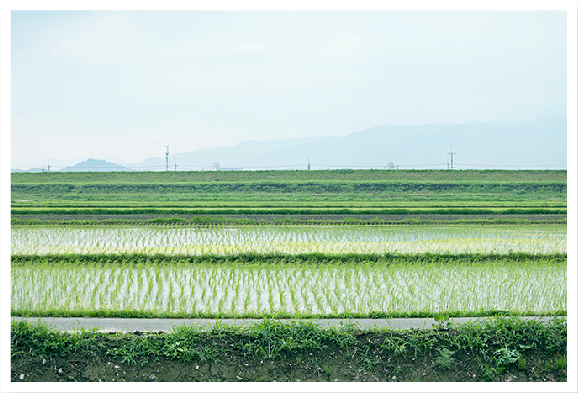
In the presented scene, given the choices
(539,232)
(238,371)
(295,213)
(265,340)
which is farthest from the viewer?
(295,213)

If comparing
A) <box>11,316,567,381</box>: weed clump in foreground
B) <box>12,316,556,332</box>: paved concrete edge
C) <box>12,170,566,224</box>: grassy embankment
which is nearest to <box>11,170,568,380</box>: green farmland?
<box>11,316,567,381</box>: weed clump in foreground

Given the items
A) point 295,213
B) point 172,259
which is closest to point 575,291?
point 172,259

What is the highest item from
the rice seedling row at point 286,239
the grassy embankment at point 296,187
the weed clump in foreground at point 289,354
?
the grassy embankment at point 296,187

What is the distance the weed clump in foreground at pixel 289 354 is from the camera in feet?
13.9

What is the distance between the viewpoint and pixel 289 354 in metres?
4.44

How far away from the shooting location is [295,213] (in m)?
19.1

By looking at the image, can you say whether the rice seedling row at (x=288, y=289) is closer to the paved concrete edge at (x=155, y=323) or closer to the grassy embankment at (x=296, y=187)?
the paved concrete edge at (x=155, y=323)

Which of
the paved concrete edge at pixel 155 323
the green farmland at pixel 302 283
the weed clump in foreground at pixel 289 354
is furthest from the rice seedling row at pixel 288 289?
the weed clump in foreground at pixel 289 354

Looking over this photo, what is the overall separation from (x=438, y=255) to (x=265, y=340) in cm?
620

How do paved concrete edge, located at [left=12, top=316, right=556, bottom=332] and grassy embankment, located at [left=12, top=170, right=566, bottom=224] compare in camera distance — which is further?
grassy embankment, located at [left=12, top=170, right=566, bottom=224]

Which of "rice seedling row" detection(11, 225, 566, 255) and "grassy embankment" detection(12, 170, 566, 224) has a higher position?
"grassy embankment" detection(12, 170, 566, 224)

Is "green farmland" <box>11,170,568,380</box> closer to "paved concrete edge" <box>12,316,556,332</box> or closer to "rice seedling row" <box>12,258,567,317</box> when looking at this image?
"rice seedling row" <box>12,258,567,317</box>

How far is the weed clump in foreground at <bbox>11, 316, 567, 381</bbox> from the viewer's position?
4227mm

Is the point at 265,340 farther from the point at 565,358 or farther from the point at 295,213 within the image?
the point at 295,213
